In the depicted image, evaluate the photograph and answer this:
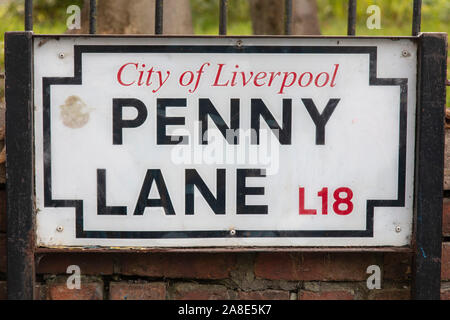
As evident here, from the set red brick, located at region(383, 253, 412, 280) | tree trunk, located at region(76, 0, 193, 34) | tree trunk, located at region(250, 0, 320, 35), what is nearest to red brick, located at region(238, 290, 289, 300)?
red brick, located at region(383, 253, 412, 280)

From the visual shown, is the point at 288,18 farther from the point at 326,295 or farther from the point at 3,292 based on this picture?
the point at 3,292

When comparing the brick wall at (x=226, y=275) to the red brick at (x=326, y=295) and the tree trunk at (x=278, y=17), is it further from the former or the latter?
the tree trunk at (x=278, y=17)

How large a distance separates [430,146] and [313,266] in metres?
0.48

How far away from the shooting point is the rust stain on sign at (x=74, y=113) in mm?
1633

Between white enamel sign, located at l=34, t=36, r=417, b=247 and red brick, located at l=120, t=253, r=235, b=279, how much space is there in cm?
11

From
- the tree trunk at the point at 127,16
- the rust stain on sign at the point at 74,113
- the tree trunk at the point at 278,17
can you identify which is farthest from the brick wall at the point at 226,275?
the tree trunk at the point at 278,17

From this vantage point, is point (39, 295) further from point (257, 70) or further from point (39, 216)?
point (257, 70)

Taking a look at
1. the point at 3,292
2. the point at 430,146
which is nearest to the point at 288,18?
the point at 430,146

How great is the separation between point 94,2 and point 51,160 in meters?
0.45

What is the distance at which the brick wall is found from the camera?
1.76 meters

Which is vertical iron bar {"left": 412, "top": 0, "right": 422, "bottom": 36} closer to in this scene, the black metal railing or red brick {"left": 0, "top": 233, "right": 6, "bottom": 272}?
the black metal railing

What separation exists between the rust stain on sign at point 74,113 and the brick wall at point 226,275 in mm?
377
